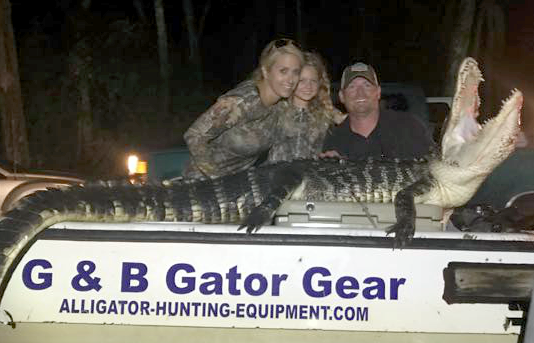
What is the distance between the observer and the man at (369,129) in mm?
4672

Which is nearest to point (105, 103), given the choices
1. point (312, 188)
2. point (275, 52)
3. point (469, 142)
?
point (275, 52)

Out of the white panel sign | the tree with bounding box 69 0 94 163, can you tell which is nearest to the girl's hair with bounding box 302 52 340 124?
the white panel sign

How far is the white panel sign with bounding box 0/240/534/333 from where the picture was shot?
2.93m

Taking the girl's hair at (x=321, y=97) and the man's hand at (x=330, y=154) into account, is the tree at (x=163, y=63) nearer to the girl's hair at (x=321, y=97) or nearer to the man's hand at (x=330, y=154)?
the girl's hair at (x=321, y=97)

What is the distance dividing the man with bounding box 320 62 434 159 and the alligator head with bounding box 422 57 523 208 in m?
0.48

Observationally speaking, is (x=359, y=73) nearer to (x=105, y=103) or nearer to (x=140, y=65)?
(x=105, y=103)

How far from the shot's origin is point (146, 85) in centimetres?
2142

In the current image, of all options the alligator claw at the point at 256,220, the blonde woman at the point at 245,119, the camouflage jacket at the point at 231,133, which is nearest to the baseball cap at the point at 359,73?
the blonde woman at the point at 245,119

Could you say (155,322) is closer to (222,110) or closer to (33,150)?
(222,110)

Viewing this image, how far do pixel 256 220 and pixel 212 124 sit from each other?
1.16 meters

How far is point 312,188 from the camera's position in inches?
160

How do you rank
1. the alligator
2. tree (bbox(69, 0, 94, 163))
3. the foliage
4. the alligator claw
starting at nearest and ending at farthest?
1. the alligator claw
2. the alligator
3. tree (bbox(69, 0, 94, 163))
4. the foliage

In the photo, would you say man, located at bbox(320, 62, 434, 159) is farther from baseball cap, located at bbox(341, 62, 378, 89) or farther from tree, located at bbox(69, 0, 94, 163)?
tree, located at bbox(69, 0, 94, 163)

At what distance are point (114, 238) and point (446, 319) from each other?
53.8 inches
